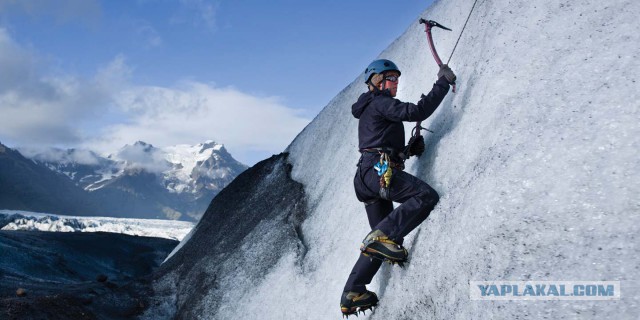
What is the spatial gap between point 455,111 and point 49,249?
29.8 meters

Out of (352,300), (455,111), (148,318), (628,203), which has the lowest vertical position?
(148,318)

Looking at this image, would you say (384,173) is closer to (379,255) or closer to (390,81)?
(379,255)

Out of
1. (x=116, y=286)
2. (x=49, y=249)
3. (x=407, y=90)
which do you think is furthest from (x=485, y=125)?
(x=49, y=249)

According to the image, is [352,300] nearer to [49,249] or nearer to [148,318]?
[148,318]

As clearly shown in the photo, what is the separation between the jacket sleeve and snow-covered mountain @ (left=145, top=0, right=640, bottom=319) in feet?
2.58

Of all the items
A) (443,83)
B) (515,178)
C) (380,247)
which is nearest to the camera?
(515,178)

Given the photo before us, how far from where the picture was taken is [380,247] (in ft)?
23.5

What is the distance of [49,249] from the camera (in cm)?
2916

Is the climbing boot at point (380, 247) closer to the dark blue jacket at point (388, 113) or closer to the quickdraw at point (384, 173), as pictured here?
the quickdraw at point (384, 173)

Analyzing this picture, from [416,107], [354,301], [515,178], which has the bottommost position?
[354,301]

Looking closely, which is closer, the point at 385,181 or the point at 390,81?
the point at 385,181

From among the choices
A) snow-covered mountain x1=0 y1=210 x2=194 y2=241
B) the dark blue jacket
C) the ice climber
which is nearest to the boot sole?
the ice climber

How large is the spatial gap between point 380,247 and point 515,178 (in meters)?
2.33

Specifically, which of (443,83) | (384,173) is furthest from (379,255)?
(443,83)
